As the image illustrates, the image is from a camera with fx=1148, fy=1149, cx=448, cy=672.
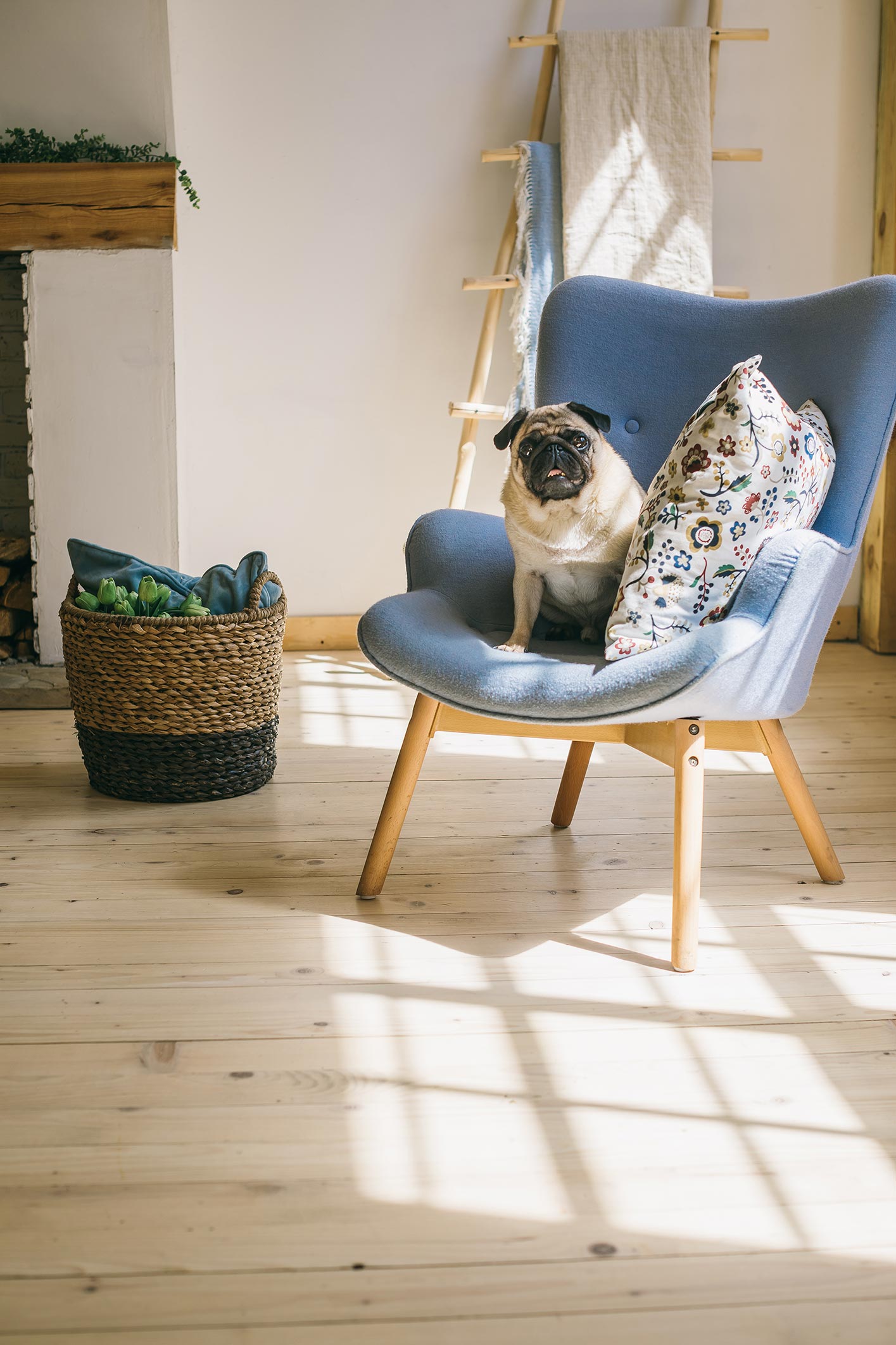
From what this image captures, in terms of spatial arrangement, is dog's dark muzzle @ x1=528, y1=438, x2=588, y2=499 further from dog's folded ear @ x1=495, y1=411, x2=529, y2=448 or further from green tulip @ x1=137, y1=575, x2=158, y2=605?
green tulip @ x1=137, y1=575, x2=158, y2=605

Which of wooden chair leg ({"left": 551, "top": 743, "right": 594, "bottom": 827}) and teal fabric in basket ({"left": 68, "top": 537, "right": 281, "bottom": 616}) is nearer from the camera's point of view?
wooden chair leg ({"left": 551, "top": 743, "right": 594, "bottom": 827})

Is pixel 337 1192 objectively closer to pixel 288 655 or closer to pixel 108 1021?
pixel 108 1021

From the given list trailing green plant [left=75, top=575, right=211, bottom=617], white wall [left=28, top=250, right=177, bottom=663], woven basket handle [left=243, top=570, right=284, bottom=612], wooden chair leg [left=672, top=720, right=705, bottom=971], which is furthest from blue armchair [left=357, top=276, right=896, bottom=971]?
white wall [left=28, top=250, right=177, bottom=663]

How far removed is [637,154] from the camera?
3.18 m

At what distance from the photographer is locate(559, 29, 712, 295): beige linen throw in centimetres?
317

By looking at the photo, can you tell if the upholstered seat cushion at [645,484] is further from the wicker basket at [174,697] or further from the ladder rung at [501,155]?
the ladder rung at [501,155]

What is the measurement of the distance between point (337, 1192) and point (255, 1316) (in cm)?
17

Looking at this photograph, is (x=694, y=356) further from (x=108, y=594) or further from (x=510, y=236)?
(x=510, y=236)

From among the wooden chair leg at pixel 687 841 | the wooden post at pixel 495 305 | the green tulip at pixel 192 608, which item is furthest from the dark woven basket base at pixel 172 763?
the wooden post at pixel 495 305

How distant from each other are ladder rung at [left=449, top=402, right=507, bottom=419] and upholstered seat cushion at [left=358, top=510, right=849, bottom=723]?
4.90 feet

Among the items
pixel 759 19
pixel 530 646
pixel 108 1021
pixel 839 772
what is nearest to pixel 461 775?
pixel 530 646

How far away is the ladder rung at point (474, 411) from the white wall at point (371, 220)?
34 cm

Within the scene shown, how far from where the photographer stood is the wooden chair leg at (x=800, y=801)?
1.76 metres

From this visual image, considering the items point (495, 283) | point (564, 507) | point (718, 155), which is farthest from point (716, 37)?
point (564, 507)
